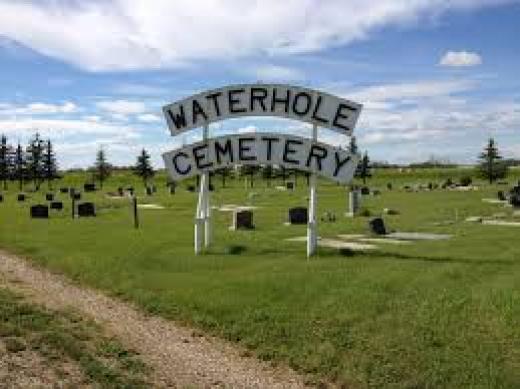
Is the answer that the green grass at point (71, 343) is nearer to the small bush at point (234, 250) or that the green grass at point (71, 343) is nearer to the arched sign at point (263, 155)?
the small bush at point (234, 250)

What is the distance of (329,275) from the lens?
16.9m

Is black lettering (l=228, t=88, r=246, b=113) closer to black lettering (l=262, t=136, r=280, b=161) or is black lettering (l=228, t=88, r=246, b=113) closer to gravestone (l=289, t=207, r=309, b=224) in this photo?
black lettering (l=262, t=136, r=280, b=161)

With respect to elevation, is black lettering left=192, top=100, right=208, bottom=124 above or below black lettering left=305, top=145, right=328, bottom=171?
above

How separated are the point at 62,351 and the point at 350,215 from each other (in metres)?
25.9

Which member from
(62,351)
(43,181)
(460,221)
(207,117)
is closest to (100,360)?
(62,351)

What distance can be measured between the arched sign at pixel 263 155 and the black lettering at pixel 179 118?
718mm

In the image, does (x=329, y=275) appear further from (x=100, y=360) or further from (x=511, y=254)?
(x=100, y=360)

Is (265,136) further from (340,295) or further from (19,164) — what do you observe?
(19,164)

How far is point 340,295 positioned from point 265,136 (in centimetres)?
783

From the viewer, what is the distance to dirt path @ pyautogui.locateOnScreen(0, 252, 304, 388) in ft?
35.6

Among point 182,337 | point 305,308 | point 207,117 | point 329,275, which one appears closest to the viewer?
point 182,337

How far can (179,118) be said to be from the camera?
22156 millimetres

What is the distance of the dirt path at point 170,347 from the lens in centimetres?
1085

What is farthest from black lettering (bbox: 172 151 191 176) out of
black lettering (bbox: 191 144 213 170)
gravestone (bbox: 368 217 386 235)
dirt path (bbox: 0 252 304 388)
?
gravestone (bbox: 368 217 386 235)
